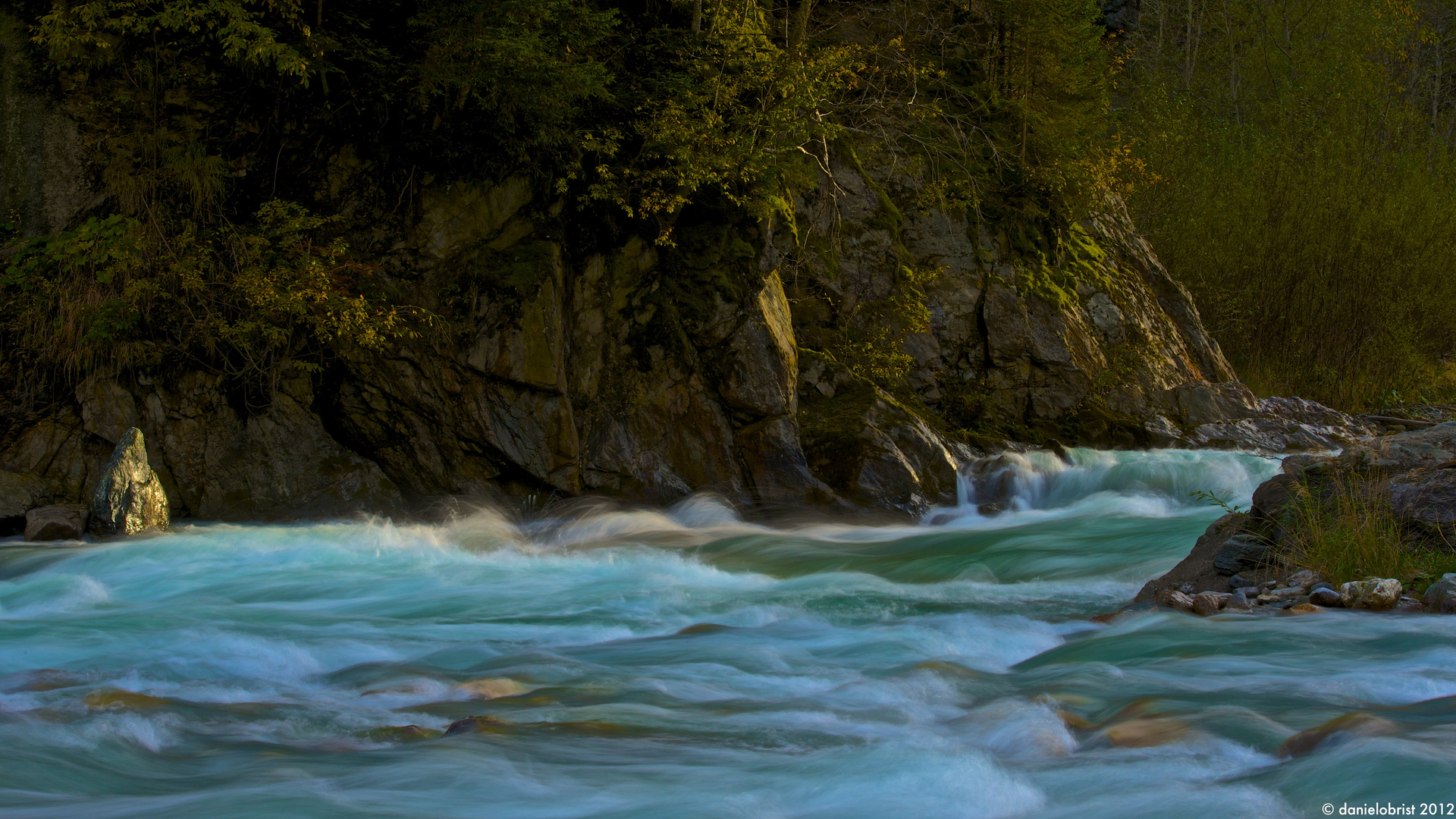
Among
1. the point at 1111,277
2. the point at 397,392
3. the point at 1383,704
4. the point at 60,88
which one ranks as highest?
the point at 60,88

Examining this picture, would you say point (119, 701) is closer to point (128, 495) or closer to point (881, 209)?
point (128, 495)

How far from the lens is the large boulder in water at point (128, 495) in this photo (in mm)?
10883

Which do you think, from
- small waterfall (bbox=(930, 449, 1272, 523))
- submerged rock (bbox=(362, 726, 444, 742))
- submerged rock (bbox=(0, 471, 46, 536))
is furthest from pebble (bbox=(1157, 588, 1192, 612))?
submerged rock (bbox=(0, 471, 46, 536))

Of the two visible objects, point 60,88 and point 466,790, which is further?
point 60,88

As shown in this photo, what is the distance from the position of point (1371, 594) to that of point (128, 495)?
423 inches

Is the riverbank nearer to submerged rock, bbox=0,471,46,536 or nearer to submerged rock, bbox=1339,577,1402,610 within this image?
submerged rock, bbox=1339,577,1402,610

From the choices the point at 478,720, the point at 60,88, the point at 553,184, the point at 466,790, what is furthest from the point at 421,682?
the point at 60,88

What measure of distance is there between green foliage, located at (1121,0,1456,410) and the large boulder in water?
1971 cm

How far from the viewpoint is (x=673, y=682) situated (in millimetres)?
6277

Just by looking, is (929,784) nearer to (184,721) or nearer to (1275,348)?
(184,721)

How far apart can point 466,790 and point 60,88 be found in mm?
11846

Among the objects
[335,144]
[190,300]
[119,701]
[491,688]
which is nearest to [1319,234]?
[335,144]

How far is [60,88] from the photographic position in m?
12.7

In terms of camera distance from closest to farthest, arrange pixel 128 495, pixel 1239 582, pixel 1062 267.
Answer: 1. pixel 1239 582
2. pixel 128 495
3. pixel 1062 267
